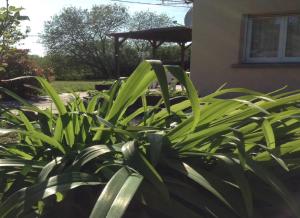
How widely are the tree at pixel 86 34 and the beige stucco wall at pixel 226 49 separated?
86.7ft

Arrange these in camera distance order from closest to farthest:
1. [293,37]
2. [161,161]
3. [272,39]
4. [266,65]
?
[161,161], [266,65], [293,37], [272,39]

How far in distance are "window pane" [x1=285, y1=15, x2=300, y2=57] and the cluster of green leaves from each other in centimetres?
713

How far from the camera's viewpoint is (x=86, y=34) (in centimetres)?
3928

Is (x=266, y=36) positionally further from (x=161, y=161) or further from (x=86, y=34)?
(x=86, y=34)

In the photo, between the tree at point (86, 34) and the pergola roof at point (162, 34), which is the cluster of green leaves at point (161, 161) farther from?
the tree at point (86, 34)

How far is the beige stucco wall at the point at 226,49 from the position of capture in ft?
28.6

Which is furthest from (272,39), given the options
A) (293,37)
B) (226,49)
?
(226,49)

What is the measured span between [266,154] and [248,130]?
15cm

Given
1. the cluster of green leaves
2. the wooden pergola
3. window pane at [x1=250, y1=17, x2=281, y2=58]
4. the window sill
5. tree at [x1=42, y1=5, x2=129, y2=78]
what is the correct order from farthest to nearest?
1. tree at [x1=42, y1=5, x2=129, y2=78]
2. the wooden pergola
3. window pane at [x1=250, y1=17, x2=281, y2=58]
4. the window sill
5. the cluster of green leaves

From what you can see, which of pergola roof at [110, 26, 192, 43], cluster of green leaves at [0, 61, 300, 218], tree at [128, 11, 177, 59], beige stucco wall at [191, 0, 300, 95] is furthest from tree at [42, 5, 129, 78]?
cluster of green leaves at [0, 61, 300, 218]

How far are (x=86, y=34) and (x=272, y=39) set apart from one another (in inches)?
1237

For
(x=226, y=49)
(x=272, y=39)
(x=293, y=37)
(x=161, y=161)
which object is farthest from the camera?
(x=226, y=49)

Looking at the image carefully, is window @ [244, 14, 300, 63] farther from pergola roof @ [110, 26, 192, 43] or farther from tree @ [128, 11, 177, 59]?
tree @ [128, 11, 177, 59]

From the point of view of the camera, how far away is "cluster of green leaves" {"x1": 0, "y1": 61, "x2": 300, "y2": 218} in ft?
4.94
